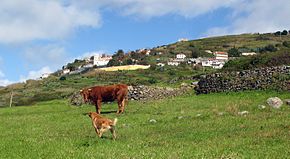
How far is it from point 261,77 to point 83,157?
27.6m

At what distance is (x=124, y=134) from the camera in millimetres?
18719

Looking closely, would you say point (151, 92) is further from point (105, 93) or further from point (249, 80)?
point (105, 93)

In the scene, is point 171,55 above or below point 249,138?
above

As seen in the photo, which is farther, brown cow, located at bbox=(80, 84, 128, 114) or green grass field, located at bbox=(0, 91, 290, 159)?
brown cow, located at bbox=(80, 84, 128, 114)

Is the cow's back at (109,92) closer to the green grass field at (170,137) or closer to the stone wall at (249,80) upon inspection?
the green grass field at (170,137)

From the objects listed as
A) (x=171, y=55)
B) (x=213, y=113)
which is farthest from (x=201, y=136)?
(x=171, y=55)

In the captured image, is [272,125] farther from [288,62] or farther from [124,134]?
[288,62]

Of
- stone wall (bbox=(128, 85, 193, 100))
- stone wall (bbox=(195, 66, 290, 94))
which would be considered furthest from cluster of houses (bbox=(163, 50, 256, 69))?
stone wall (bbox=(195, 66, 290, 94))

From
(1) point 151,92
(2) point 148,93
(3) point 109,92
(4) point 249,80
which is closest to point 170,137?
(3) point 109,92

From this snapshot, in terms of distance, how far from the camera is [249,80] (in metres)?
38.3

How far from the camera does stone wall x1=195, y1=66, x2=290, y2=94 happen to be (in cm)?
3581

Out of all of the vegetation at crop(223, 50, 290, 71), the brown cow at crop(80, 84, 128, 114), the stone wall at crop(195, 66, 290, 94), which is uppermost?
the vegetation at crop(223, 50, 290, 71)

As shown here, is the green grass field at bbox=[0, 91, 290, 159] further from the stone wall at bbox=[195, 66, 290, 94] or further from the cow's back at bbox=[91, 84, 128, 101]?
the stone wall at bbox=[195, 66, 290, 94]

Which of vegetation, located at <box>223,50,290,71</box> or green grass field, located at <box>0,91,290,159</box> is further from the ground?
vegetation, located at <box>223,50,290,71</box>
